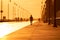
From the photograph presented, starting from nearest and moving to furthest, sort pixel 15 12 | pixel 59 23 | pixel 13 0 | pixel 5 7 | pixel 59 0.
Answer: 1. pixel 59 23
2. pixel 59 0
3. pixel 13 0
4. pixel 5 7
5. pixel 15 12

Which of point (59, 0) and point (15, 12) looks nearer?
point (59, 0)

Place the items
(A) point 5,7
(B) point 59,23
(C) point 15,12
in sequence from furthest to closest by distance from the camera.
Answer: (C) point 15,12
(A) point 5,7
(B) point 59,23

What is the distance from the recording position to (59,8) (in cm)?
1636

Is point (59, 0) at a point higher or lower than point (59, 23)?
higher

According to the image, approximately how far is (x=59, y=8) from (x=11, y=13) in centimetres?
5335

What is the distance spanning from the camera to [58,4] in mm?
15766

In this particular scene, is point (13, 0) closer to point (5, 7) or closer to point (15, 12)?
point (5, 7)

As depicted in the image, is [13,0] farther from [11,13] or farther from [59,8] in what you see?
[59,8]

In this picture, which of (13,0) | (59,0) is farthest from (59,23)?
(13,0)

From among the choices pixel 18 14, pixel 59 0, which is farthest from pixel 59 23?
pixel 18 14

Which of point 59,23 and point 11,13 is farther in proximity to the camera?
point 11,13

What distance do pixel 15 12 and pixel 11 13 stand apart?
2427 mm

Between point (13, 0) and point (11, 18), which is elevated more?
point (13, 0)

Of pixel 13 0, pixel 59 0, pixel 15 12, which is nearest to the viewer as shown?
pixel 59 0
